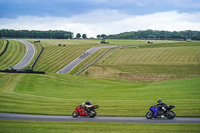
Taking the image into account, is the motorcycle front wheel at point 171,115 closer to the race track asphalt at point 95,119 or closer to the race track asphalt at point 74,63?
the race track asphalt at point 95,119

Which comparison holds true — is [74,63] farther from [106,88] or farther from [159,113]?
[159,113]

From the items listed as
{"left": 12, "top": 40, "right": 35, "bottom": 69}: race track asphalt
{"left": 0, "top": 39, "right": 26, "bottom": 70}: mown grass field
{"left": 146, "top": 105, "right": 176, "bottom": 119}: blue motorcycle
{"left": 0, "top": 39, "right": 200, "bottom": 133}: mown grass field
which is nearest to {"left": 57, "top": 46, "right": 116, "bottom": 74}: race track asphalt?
{"left": 0, "top": 39, "right": 200, "bottom": 133}: mown grass field

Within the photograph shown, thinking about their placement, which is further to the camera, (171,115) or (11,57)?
(11,57)

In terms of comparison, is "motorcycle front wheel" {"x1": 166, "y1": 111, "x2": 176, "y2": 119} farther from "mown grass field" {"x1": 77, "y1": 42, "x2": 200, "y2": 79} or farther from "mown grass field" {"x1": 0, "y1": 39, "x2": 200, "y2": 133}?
"mown grass field" {"x1": 77, "y1": 42, "x2": 200, "y2": 79}

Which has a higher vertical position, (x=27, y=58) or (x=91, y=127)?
(x=91, y=127)

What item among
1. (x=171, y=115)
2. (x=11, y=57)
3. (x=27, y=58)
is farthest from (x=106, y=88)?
(x=11, y=57)

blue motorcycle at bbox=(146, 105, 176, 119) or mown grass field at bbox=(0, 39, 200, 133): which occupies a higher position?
blue motorcycle at bbox=(146, 105, 176, 119)

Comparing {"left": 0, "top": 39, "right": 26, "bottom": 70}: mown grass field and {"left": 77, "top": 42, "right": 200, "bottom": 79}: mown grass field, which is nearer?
{"left": 77, "top": 42, "right": 200, "bottom": 79}: mown grass field

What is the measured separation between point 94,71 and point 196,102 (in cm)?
4542

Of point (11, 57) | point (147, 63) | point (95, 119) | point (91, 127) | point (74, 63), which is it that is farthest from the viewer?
point (11, 57)

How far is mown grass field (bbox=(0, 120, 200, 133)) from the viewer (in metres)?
18.0

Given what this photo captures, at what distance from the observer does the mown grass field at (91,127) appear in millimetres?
17984

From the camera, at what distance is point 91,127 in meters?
19.2

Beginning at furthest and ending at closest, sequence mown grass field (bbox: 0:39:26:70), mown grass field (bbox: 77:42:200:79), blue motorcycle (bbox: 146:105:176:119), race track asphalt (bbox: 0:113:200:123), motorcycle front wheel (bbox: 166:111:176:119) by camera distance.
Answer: mown grass field (bbox: 0:39:26:70) < mown grass field (bbox: 77:42:200:79) < blue motorcycle (bbox: 146:105:176:119) < motorcycle front wheel (bbox: 166:111:176:119) < race track asphalt (bbox: 0:113:200:123)
